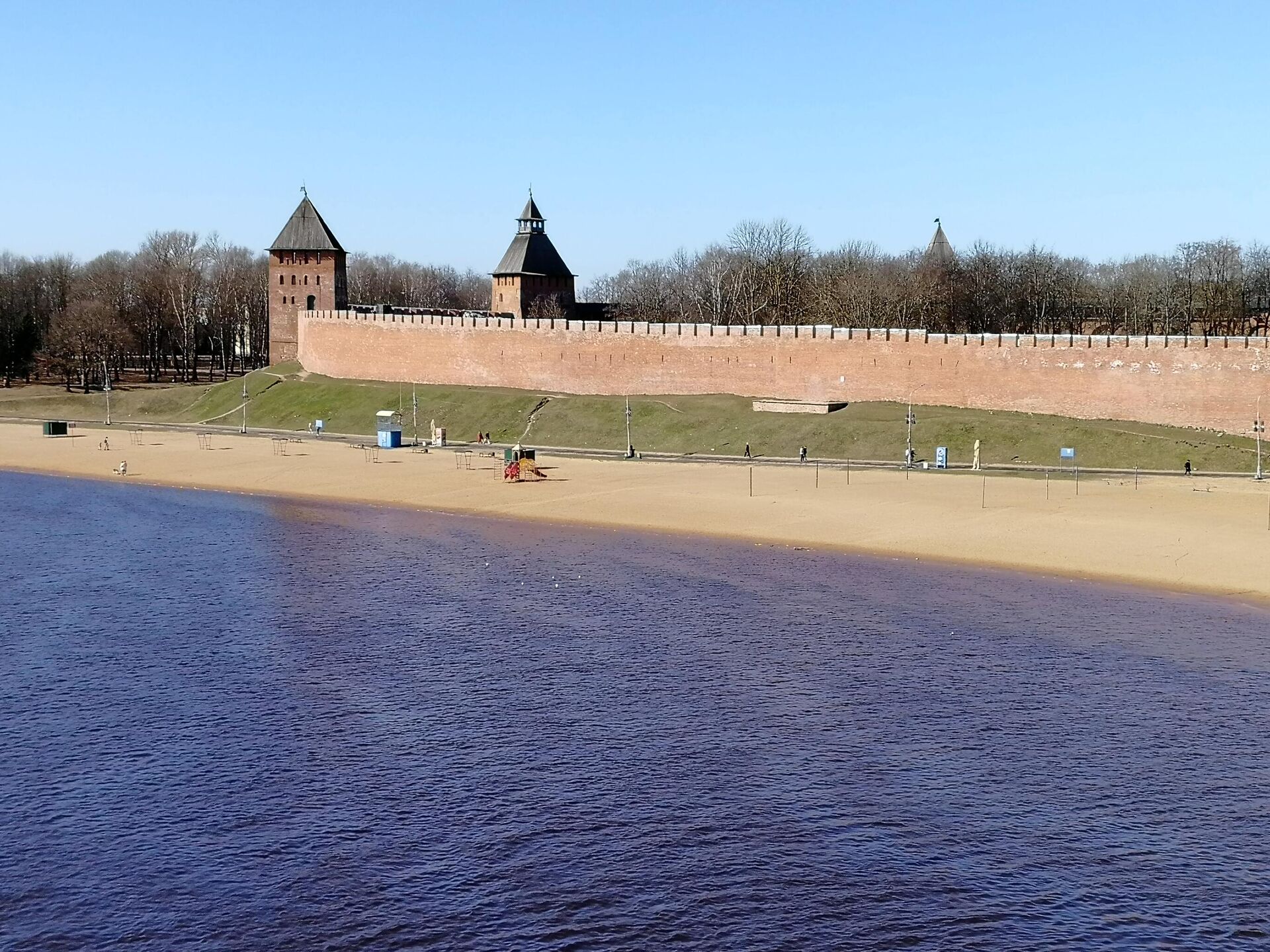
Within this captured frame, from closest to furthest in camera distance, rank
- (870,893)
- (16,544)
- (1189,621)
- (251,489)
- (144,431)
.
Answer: (870,893)
(1189,621)
(16,544)
(251,489)
(144,431)

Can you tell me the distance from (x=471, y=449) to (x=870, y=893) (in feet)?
141

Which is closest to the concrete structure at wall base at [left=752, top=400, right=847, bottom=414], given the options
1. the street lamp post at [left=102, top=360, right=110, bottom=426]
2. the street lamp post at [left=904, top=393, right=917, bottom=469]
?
the street lamp post at [left=904, top=393, right=917, bottom=469]

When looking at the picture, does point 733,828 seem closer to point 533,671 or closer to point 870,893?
point 870,893

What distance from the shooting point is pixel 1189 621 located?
2606 cm

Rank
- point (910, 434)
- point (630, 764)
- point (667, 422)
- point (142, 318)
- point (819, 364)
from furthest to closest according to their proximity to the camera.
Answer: point (142, 318) < point (819, 364) < point (667, 422) < point (910, 434) < point (630, 764)

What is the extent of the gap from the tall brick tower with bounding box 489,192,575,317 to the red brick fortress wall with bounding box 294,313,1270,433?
12754mm

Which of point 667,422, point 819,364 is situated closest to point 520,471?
point 667,422

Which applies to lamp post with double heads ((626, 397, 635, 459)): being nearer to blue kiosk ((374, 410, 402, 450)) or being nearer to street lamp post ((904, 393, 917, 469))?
blue kiosk ((374, 410, 402, 450))

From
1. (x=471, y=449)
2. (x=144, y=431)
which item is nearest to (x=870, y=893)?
(x=471, y=449)

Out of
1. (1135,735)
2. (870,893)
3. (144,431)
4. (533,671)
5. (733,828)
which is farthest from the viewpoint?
(144,431)

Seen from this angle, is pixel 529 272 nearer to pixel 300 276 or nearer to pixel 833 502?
pixel 300 276

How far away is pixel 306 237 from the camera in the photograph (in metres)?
77.9

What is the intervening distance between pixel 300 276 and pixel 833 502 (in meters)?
46.8

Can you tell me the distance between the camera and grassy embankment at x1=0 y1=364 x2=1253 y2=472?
1918 inches
